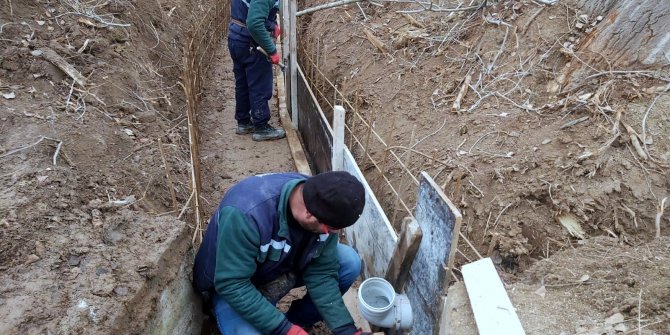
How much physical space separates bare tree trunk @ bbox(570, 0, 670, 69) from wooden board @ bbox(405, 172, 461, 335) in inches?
74.2

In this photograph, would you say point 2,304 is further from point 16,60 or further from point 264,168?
point 264,168

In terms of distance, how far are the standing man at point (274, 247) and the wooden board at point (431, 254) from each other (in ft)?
1.23

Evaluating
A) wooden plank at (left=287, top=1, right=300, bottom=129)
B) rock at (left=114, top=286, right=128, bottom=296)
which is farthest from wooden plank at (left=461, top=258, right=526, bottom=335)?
wooden plank at (left=287, top=1, right=300, bottom=129)

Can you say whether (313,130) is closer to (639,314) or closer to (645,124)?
(645,124)

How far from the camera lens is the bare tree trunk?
8.85ft

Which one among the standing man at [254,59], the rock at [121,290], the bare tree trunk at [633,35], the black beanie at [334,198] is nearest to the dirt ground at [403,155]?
the rock at [121,290]

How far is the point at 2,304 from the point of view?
1.51 m

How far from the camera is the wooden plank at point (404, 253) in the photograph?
209cm

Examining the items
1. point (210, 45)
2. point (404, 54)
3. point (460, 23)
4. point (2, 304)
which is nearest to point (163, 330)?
point (2, 304)

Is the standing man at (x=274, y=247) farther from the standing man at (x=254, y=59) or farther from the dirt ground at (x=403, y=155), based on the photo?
the standing man at (x=254, y=59)

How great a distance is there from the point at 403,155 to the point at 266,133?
7.29 ft

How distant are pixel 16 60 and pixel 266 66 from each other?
220 cm

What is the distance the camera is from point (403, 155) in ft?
10.7

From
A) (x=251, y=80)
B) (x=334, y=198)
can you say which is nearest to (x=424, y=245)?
(x=334, y=198)
